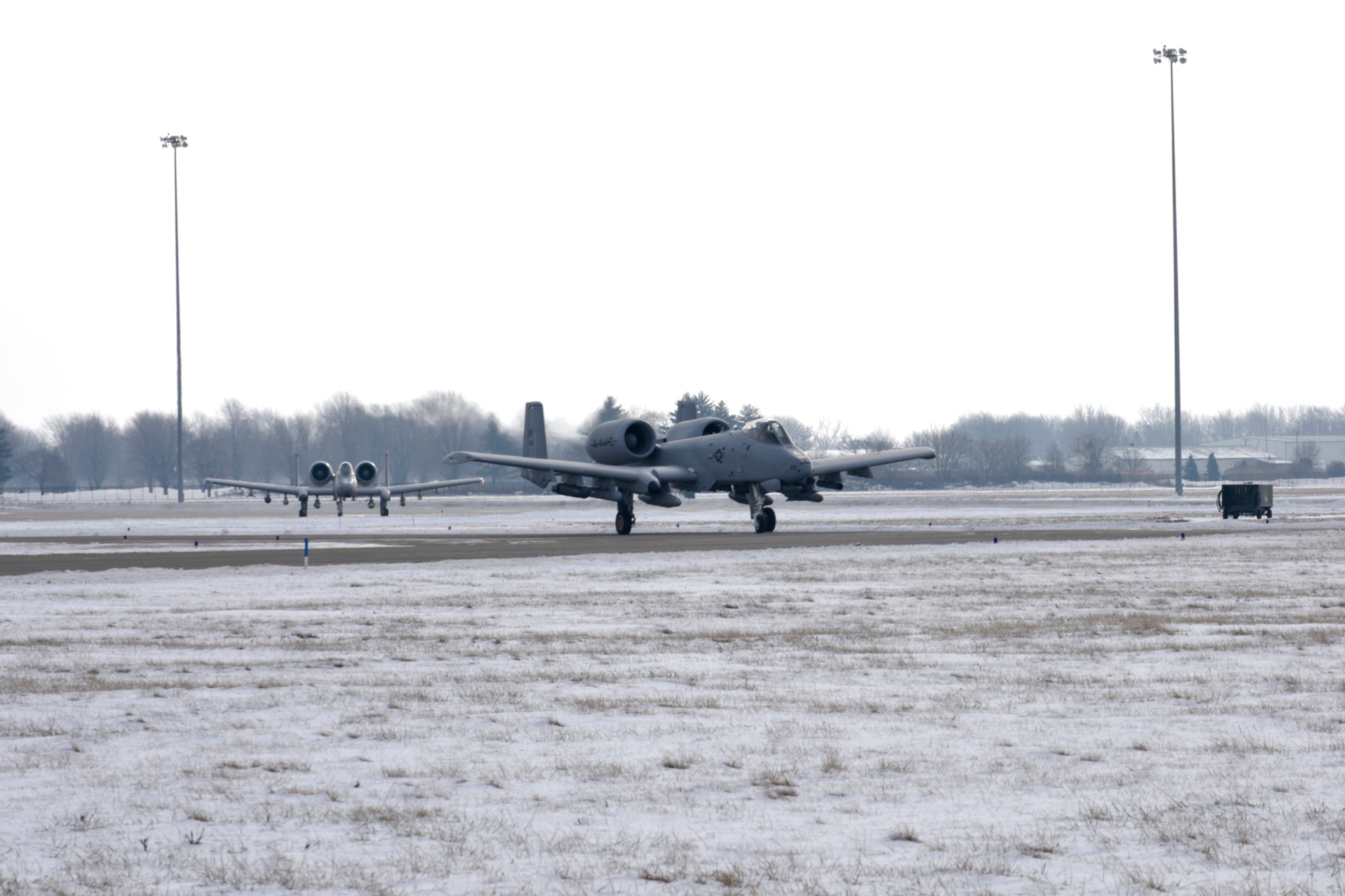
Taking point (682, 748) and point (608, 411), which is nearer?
point (682, 748)

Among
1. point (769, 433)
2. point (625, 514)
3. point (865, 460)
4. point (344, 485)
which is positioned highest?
point (769, 433)

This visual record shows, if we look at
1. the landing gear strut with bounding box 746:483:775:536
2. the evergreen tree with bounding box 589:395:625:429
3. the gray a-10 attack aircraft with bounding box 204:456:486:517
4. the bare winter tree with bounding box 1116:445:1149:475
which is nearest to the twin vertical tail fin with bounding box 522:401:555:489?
the landing gear strut with bounding box 746:483:775:536

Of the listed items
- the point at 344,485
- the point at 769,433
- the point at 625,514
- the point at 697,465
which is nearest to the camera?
the point at 769,433

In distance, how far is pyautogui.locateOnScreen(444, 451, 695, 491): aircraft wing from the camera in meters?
40.6

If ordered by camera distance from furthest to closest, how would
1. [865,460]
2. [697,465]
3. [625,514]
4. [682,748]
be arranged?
[865,460], [697,465], [625,514], [682,748]

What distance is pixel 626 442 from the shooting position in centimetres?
4303

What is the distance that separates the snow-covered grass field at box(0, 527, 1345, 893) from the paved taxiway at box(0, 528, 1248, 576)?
1053 cm

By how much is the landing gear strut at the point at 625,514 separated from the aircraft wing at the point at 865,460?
6.04 meters

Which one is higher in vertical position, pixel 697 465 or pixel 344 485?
pixel 697 465

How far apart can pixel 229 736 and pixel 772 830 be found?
4284 millimetres

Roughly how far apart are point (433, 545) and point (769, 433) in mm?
11544

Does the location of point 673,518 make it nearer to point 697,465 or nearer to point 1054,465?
point 697,465

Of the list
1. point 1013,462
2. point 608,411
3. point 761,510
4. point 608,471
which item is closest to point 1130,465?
point 1013,462

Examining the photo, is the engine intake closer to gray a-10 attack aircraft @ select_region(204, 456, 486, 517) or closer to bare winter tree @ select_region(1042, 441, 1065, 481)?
gray a-10 attack aircraft @ select_region(204, 456, 486, 517)
